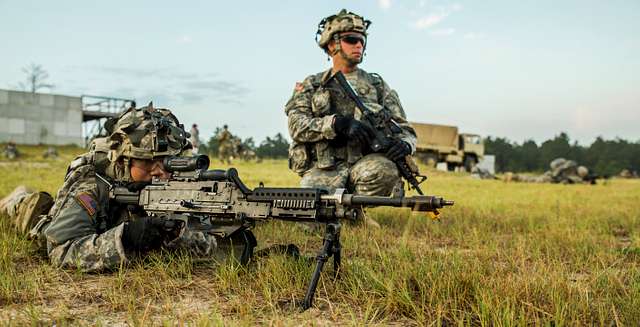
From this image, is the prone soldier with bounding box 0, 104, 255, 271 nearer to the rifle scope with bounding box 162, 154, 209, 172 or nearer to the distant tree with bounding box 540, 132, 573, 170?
the rifle scope with bounding box 162, 154, 209, 172

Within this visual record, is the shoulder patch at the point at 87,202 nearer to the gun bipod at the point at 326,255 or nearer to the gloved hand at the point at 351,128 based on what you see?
the gun bipod at the point at 326,255

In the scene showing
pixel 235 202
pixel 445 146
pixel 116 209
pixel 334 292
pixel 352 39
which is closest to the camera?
pixel 334 292

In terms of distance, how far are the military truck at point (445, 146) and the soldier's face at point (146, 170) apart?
26.1m

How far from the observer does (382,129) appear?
583 centimetres

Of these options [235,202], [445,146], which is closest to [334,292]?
[235,202]

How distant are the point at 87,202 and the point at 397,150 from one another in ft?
9.96

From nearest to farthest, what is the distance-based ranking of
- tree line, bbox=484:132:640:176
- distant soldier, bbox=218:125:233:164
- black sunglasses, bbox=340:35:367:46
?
1. black sunglasses, bbox=340:35:367:46
2. distant soldier, bbox=218:125:233:164
3. tree line, bbox=484:132:640:176

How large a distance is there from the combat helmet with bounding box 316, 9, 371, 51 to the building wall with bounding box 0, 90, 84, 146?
32450 mm

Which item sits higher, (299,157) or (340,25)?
(340,25)

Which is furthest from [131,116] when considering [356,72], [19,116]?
[19,116]

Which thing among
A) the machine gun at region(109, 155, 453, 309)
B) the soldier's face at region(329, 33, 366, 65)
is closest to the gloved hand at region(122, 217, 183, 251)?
the machine gun at region(109, 155, 453, 309)

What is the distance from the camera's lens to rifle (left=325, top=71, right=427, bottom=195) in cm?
573

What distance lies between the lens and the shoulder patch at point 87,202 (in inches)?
150

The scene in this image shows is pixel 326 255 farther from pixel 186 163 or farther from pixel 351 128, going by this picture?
pixel 351 128
